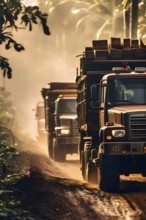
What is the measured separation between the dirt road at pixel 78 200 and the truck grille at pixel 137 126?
4.03 ft

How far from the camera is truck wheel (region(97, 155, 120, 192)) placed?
14.3 meters

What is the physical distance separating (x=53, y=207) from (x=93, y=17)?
41008mm

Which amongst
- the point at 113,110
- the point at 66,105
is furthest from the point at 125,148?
the point at 66,105

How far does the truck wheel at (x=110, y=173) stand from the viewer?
14.3 metres

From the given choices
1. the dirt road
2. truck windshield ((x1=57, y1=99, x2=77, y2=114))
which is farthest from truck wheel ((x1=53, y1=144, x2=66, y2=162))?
the dirt road

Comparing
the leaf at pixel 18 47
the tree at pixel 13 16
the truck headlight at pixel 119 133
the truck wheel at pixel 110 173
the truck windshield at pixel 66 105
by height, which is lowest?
the truck wheel at pixel 110 173

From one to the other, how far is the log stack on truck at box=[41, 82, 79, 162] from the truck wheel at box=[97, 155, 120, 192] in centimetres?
1086

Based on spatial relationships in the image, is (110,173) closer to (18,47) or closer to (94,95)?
(94,95)

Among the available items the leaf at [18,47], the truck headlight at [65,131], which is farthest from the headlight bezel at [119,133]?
the truck headlight at [65,131]

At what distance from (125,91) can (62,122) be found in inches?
449

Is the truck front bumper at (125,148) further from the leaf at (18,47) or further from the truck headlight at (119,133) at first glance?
the leaf at (18,47)

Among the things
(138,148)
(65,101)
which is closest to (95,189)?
(138,148)

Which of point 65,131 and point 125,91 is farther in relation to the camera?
point 65,131

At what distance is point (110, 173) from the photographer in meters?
14.3
